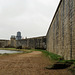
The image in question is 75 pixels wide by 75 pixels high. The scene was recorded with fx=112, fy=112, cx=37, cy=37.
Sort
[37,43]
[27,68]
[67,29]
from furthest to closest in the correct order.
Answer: [37,43]
[67,29]
[27,68]

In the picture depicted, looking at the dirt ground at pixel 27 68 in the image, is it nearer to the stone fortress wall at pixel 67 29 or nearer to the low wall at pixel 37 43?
the stone fortress wall at pixel 67 29

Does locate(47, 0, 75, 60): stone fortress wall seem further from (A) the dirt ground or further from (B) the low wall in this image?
(B) the low wall

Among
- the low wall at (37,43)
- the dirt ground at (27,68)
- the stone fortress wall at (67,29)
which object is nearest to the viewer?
the dirt ground at (27,68)

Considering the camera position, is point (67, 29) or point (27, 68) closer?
point (27, 68)

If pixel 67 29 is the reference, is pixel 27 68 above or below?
below

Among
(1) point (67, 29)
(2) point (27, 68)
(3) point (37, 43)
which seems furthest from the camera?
(3) point (37, 43)

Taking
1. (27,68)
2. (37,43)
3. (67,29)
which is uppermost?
(67,29)

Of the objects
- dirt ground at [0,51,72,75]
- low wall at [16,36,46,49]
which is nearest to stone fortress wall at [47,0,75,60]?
dirt ground at [0,51,72,75]

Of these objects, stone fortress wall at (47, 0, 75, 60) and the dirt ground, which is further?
stone fortress wall at (47, 0, 75, 60)

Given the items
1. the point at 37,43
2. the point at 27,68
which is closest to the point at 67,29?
the point at 27,68

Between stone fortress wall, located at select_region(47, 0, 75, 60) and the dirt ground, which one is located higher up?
stone fortress wall, located at select_region(47, 0, 75, 60)

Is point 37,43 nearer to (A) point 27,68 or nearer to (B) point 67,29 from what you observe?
(B) point 67,29

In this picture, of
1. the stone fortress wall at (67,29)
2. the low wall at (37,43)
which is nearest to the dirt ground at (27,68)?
the stone fortress wall at (67,29)

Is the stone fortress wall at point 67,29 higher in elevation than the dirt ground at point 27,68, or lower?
higher
